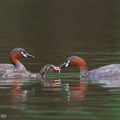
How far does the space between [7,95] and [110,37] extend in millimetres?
11754

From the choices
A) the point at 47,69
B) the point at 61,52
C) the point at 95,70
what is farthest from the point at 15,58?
the point at 95,70

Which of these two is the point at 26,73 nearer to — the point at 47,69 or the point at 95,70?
the point at 47,69

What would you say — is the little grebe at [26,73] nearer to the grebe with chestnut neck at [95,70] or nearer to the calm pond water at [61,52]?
the calm pond water at [61,52]

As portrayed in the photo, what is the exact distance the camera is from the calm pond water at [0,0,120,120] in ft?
39.8

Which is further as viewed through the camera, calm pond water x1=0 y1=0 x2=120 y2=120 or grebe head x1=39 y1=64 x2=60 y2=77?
grebe head x1=39 y1=64 x2=60 y2=77

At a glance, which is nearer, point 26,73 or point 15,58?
point 26,73

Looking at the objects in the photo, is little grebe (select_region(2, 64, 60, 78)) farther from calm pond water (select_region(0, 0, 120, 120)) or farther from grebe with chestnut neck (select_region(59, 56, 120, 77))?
grebe with chestnut neck (select_region(59, 56, 120, 77))

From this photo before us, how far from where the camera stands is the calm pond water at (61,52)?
12141 mm

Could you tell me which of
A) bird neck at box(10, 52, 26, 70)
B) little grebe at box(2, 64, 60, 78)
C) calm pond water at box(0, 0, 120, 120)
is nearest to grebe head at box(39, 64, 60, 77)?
little grebe at box(2, 64, 60, 78)

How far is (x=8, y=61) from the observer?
19.4 meters

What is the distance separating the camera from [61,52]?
2050 cm

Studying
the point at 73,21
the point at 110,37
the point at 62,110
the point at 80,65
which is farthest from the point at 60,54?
the point at 73,21

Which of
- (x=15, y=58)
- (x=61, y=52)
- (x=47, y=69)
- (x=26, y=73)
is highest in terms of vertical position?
(x=61, y=52)

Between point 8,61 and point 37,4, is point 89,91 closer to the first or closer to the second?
point 8,61
